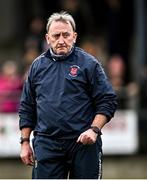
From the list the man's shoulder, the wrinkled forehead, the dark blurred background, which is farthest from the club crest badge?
the dark blurred background

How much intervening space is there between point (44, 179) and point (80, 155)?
1.24 feet

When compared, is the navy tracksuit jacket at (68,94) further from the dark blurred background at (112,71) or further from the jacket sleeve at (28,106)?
the dark blurred background at (112,71)

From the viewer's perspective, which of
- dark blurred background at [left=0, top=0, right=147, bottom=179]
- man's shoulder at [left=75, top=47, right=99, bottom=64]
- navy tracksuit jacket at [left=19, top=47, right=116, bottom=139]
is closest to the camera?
navy tracksuit jacket at [left=19, top=47, right=116, bottom=139]

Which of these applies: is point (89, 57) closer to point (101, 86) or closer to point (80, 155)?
point (101, 86)

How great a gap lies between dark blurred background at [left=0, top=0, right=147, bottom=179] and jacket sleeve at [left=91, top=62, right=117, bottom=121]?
640 centimetres

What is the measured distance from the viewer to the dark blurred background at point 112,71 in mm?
14844

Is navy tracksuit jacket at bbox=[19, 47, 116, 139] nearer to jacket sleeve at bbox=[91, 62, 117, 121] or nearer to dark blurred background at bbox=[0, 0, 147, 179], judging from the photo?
jacket sleeve at bbox=[91, 62, 117, 121]

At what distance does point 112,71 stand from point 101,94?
686 cm

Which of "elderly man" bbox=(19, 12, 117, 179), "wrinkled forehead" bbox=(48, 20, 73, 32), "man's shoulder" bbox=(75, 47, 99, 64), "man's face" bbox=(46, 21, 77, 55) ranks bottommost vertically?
"elderly man" bbox=(19, 12, 117, 179)

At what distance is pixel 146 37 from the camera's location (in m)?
16.4

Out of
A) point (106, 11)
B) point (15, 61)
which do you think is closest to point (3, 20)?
point (15, 61)

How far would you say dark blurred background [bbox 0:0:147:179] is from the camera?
14.8 meters

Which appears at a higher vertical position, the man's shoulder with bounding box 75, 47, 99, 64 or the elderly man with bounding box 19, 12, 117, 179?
the man's shoulder with bounding box 75, 47, 99, 64

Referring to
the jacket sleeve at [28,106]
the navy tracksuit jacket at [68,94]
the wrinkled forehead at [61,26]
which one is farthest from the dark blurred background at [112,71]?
the wrinkled forehead at [61,26]
